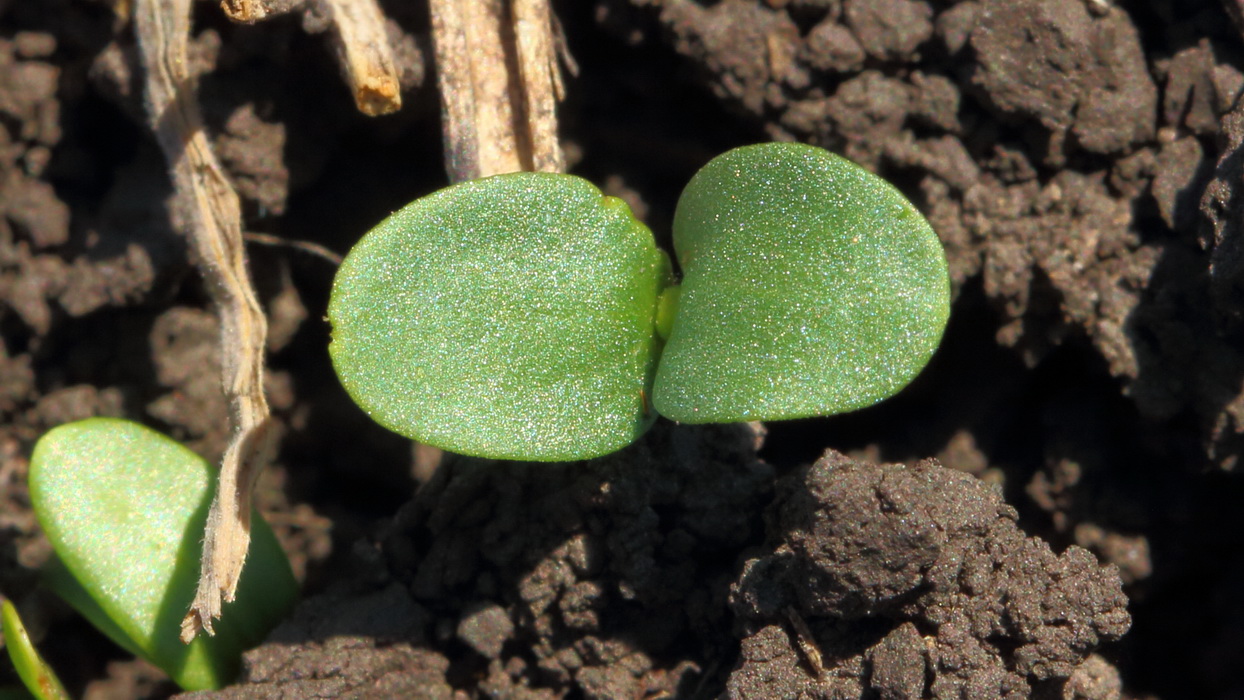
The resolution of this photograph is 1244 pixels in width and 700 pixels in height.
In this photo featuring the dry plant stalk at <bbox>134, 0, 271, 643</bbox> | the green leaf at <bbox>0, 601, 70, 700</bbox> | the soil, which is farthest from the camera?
the dry plant stalk at <bbox>134, 0, 271, 643</bbox>

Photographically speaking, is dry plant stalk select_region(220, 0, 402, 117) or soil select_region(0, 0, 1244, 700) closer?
soil select_region(0, 0, 1244, 700)

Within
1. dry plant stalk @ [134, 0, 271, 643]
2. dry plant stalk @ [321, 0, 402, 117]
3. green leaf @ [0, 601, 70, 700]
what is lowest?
green leaf @ [0, 601, 70, 700]

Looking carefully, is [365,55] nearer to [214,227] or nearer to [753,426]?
[214,227]

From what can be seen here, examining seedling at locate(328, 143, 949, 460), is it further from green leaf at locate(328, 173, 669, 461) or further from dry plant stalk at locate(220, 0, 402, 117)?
dry plant stalk at locate(220, 0, 402, 117)

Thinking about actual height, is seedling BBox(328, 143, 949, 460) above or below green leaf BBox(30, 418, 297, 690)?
above

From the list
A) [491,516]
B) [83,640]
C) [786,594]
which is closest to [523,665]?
[491,516]

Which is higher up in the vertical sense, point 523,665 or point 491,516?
point 491,516

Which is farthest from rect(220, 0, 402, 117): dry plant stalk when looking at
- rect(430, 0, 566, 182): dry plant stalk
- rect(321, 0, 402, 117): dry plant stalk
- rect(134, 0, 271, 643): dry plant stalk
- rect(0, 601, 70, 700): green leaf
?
rect(0, 601, 70, 700): green leaf

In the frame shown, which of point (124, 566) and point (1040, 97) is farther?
point (1040, 97)

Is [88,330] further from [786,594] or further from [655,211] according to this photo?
[786,594]
